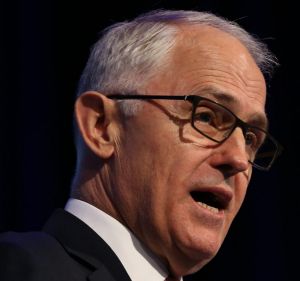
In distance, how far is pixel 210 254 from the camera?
1676 mm

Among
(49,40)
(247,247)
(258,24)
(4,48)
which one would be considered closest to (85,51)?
(49,40)

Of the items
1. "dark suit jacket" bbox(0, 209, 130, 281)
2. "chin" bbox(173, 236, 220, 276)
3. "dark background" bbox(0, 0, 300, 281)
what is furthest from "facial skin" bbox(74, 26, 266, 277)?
"dark background" bbox(0, 0, 300, 281)

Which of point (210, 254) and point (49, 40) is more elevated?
point (49, 40)

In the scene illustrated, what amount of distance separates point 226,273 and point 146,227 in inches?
39.0

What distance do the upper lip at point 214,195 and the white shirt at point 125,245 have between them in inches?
7.3

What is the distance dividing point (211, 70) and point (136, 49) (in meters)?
0.20

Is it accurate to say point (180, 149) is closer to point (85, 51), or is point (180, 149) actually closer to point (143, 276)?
point (143, 276)

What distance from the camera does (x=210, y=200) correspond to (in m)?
1.73

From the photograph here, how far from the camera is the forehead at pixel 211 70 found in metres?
1.74

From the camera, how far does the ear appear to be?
1.73 m

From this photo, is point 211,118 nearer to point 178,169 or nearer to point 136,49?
point 178,169

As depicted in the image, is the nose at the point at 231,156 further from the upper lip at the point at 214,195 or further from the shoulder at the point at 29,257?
the shoulder at the point at 29,257

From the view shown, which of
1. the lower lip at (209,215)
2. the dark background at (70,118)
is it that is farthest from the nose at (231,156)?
the dark background at (70,118)

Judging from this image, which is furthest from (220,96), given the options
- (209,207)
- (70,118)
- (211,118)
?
(70,118)
